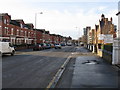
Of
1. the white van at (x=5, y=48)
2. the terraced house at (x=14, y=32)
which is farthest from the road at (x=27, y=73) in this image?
the terraced house at (x=14, y=32)

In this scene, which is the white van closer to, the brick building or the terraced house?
the terraced house

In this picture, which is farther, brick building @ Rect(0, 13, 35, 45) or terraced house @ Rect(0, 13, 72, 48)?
brick building @ Rect(0, 13, 35, 45)

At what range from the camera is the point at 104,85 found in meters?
7.60

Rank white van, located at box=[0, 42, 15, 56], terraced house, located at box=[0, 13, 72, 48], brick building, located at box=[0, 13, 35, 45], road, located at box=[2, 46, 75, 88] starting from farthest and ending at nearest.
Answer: brick building, located at box=[0, 13, 35, 45]
terraced house, located at box=[0, 13, 72, 48]
white van, located at box=[0, 42, 15, 56]
road, located at box=[2, 46, 75, 88]

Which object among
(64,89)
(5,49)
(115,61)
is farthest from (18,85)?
(5,49)

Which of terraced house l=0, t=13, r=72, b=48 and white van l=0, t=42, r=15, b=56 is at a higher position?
terraced house l=0, t=13, r=72, b=48

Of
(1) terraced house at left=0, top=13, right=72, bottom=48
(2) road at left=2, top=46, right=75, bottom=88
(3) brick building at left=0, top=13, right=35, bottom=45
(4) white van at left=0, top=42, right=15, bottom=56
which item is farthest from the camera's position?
(3) brick building at left=0, top=13, right=35, bottom=45

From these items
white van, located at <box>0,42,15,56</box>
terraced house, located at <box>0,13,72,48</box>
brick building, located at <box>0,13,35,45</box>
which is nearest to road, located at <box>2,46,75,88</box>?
white van, located at <box>0,42,15,56</box>

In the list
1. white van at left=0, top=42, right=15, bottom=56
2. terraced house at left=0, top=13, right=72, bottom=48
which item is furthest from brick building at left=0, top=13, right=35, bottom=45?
white van at left=0, top=42, right=15, bottom=56

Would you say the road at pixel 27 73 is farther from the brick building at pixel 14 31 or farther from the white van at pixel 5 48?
the brick building at pixel 14 31

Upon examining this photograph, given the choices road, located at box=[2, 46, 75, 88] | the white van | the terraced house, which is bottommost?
road, located at box=[2, 46, 75, 88]

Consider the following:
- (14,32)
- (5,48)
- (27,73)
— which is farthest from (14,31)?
(27,73)

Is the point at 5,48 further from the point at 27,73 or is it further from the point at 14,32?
the point at 14,32

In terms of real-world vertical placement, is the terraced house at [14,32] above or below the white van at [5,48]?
above
